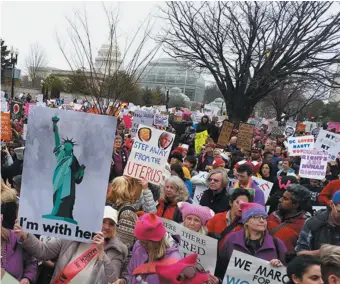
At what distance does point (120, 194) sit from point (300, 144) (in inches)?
247

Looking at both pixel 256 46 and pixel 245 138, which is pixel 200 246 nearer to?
pixel 245 138

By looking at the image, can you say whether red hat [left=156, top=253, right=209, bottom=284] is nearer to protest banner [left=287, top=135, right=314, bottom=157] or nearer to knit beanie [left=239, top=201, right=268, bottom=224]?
knit beanie [left=239, top=201, right=268, bottom=224]

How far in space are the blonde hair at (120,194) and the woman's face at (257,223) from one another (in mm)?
1487

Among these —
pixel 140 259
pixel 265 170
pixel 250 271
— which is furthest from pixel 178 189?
pixel 265 170

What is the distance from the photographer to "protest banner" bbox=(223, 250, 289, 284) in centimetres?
341

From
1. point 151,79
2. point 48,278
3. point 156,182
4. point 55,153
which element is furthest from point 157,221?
point 151,79

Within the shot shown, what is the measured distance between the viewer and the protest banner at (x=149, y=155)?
5.46 meters

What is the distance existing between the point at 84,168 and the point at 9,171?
15.5ft

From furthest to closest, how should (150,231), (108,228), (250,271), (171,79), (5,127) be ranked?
1. (171,79)
2. (5,127)
3. (250,271)
4. (108,228)
5. (150,231)

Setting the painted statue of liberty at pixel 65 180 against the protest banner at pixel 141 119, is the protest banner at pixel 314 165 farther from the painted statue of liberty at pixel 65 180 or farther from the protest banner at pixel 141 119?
the painted statue of liberty at pixel 65 180

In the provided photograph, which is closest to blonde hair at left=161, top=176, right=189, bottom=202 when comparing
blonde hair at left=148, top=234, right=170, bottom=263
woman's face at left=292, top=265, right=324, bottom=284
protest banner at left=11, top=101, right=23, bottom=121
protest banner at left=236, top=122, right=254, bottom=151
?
blonde hair at left=148, top=234, right=170, bottom=263

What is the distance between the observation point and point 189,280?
2.86m

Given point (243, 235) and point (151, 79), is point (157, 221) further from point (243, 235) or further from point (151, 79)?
point (151, 79)

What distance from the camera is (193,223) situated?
382 cm
